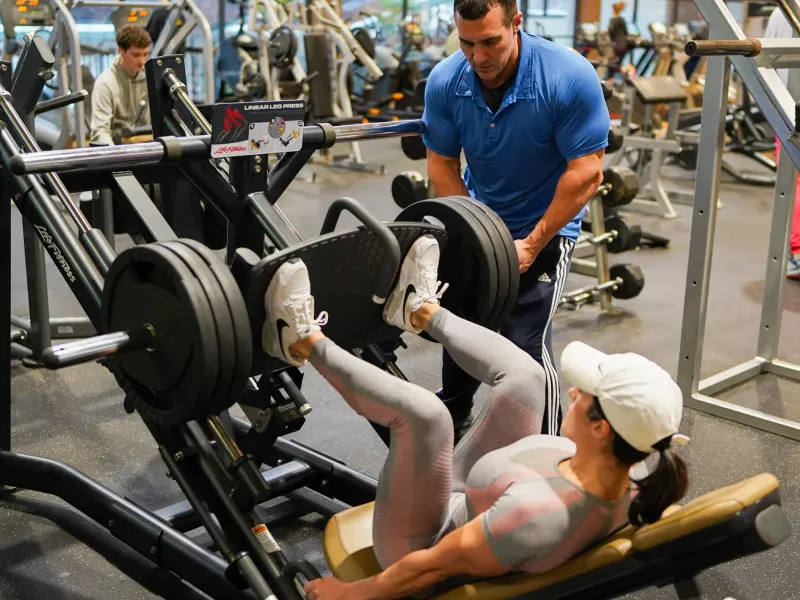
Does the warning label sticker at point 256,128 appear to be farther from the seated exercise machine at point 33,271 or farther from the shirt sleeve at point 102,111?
the shirt sleeve at point 102,111

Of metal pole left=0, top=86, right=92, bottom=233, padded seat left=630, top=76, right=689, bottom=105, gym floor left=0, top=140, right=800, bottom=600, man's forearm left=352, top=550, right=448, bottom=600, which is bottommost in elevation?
gym floor left=0, top=140, right=800, bottom=600

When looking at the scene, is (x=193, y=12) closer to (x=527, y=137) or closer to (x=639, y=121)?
(x=527, y=137)

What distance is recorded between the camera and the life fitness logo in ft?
6.87

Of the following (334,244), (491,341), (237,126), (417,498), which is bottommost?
(417,498)

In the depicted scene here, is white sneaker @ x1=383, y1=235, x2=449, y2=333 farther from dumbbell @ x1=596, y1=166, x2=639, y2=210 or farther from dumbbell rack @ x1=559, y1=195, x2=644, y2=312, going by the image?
dumbbell @ x1=596, y1=166, x2=639, y2=210

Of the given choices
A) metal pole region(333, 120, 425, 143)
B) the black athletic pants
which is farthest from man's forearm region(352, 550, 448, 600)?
metal pole region(333, 120, 425, 143)

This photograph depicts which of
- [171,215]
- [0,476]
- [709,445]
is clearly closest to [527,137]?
[171,215]

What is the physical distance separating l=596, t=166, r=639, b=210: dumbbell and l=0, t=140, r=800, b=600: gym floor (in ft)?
2.01

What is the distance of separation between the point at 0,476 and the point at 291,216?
14.0 feet

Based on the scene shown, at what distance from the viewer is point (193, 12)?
596 cm

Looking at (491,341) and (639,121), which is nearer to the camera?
(491,341)

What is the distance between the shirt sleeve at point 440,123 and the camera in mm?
2785

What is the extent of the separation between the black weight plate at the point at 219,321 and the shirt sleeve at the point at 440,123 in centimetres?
120

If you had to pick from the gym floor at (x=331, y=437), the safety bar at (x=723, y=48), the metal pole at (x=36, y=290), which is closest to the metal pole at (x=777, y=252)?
the gym floor at (x=331, y=437)
